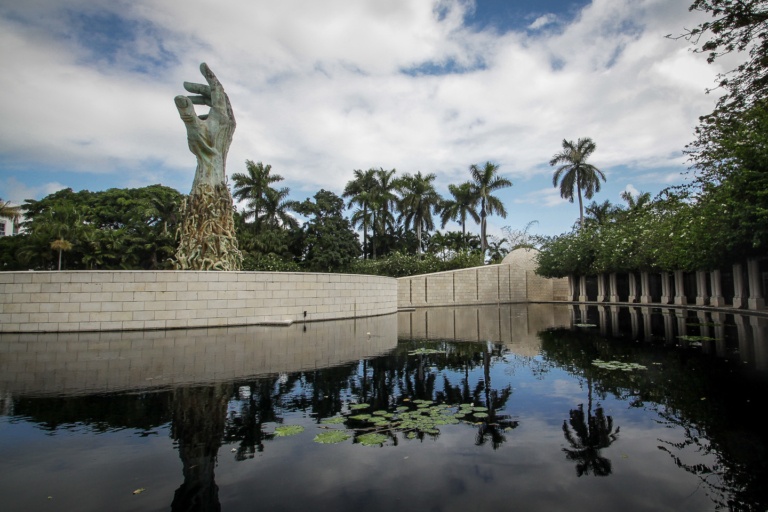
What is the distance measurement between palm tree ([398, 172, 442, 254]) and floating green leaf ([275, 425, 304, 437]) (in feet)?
125

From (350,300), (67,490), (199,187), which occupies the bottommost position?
(67,490)

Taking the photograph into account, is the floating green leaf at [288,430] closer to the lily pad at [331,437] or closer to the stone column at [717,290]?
the lily pad at [331,437]

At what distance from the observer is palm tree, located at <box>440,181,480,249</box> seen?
4375cm

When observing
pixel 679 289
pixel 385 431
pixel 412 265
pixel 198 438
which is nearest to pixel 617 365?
pixel 385 431

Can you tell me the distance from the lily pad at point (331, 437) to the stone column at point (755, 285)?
76.8 ft

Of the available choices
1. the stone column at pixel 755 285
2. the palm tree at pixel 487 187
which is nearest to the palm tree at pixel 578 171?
the palm tree at pixel 487 187

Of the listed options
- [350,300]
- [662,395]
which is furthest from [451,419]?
[350,300]

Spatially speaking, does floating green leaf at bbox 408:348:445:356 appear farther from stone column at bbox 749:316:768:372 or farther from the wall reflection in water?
stone column at bbox 749:316:768:372

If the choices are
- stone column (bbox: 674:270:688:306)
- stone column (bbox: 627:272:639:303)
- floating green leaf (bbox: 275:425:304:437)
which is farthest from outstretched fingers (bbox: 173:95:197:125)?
stone column (bbox: 627:272:639:303)

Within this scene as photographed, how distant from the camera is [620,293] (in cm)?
3747

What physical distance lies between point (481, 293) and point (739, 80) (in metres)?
28.4

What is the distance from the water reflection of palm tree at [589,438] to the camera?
394 centimetres

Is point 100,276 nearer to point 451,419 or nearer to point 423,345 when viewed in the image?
point 423,345

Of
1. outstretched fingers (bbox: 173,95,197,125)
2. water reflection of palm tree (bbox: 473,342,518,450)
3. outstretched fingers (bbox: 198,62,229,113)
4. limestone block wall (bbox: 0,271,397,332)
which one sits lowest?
water reflection of palm tree (bbox: 473,342,518,450)
